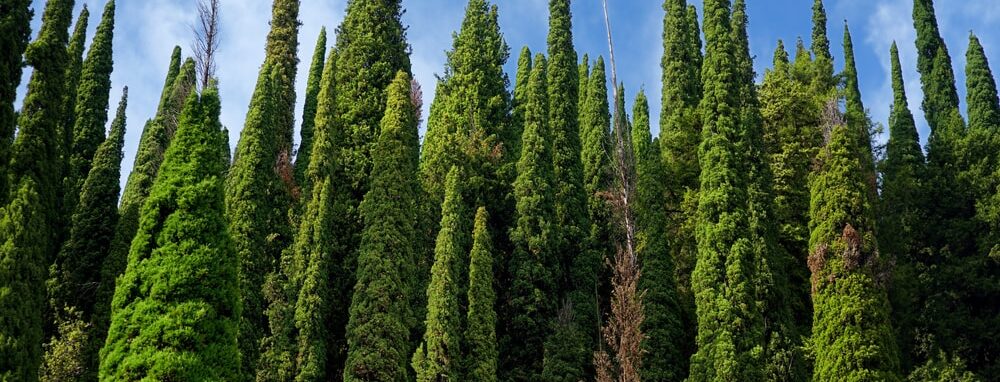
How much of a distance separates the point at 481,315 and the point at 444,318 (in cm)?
146

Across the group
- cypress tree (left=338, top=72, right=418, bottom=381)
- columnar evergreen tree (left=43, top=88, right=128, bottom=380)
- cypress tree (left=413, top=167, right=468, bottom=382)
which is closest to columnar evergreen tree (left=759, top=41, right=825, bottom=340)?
cypress tree (left=413, top=167, right=468, bottom=382)

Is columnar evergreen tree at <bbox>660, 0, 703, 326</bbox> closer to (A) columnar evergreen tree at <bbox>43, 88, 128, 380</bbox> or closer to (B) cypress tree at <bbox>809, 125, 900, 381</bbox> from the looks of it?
(B) cypress tree at <bbox>809, 125, 900, 381</bbox>

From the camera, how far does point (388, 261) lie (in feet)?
68.3

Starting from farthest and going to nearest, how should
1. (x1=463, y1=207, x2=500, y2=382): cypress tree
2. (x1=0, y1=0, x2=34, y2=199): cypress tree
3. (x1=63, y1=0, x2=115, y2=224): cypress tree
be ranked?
(x1=63, y1=0, x2=115, y2=224): cypress tree → (x1=463, y1=207, x2=500, y2=382): cypress tree → (x1=0, y1=0, x2=34, y2=199): cypress tree

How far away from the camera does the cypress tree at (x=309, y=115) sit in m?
30.0

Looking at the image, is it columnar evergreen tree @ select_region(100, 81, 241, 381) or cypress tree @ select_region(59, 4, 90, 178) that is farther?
cypress tree @ select_region(59, 4, 90, 178)

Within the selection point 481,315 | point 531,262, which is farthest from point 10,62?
point 531,262

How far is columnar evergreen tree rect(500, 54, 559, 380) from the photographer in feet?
79.2

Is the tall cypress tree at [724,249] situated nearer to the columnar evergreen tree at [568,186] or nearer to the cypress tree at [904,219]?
the columnar evergreen tree at [568,186]

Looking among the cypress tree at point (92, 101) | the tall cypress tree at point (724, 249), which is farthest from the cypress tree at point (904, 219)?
the cypress tree at point (92, 101)

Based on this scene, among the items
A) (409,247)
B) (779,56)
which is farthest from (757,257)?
(779,56)

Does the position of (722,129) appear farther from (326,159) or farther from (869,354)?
(326,159)

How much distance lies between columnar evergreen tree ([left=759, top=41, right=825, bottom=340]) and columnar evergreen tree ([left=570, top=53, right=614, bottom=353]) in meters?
5.52

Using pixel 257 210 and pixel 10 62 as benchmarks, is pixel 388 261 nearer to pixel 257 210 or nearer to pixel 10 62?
pixel 257 210
